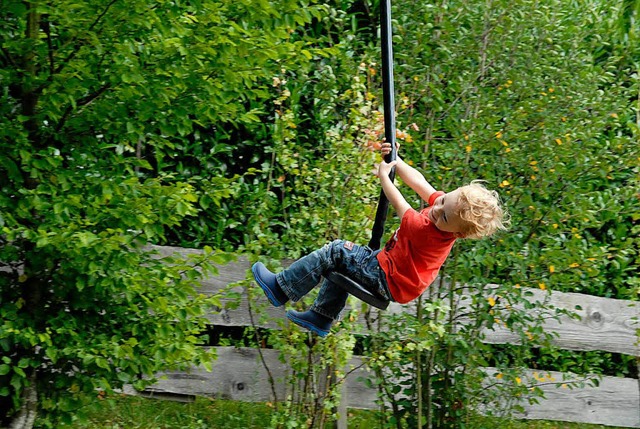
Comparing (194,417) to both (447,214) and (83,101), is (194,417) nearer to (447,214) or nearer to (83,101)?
(83,101)

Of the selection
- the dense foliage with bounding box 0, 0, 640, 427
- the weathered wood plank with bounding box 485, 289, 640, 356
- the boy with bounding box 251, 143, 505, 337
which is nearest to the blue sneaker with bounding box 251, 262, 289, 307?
the boy with bounding box 251, 143, 505, 337

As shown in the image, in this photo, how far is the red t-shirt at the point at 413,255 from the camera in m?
4.09

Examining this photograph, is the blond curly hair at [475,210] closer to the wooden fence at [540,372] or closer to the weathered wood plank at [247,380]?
the wooden fence at [540,372]

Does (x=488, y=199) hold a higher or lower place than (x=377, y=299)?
higher

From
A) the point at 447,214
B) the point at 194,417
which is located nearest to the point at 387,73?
the point at 447,214

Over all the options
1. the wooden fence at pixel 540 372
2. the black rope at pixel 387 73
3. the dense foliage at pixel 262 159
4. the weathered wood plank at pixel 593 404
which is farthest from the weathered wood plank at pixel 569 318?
the black rope at pixel 387 73

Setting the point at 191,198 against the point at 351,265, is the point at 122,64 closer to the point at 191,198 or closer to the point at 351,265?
the point at 191,198

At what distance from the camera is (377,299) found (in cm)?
418

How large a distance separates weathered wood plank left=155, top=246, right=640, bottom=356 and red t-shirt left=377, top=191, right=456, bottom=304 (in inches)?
65.3

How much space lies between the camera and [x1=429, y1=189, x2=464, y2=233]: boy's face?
13.0 ft

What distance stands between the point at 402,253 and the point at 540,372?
2773mm

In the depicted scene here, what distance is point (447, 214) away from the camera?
3.98 metres

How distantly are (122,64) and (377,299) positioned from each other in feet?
5.71

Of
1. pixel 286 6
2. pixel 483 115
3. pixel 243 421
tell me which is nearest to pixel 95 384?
pixel 243 421
